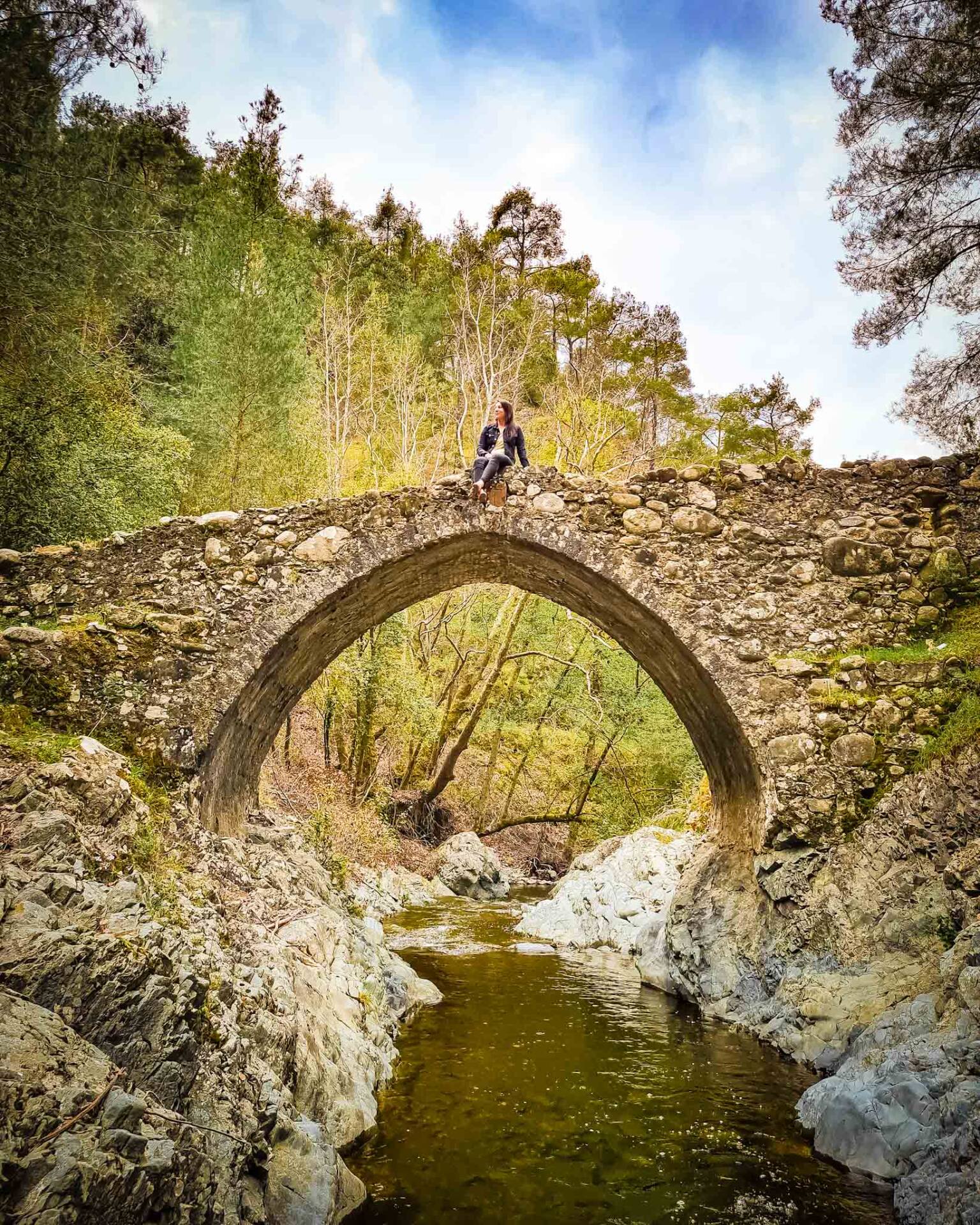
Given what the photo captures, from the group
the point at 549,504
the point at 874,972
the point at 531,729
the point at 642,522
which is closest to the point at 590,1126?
the point at 874,972

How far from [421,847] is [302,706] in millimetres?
4949

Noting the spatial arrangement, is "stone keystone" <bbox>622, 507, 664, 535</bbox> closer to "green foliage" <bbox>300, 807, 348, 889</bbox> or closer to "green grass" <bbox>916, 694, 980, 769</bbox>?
"green grass" <bbox>916, 694, 980, 769</bbox>

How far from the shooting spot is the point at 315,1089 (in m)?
4.35

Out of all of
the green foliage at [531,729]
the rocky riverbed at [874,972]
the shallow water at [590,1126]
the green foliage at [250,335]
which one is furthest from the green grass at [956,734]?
the green foliage at [531,729]

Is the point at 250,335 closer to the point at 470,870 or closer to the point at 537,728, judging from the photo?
the point at 470,870

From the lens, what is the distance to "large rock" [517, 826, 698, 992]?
11.4m

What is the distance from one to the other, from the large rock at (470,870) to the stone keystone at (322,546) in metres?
10.9

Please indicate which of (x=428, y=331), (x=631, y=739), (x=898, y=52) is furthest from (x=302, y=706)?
(x=898, y=52)

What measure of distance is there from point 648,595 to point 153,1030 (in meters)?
5.43

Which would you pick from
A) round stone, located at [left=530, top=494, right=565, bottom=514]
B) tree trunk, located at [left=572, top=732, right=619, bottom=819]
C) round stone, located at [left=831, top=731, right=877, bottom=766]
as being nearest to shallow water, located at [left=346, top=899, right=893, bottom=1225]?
round stone, located at [left=831, top=731, right=877, bottom=766]

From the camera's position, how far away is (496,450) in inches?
301

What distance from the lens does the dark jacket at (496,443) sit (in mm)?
7598

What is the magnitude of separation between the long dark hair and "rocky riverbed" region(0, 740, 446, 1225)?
483cm

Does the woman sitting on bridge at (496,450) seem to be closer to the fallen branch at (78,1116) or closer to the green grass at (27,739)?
the green grass at (27,739)
